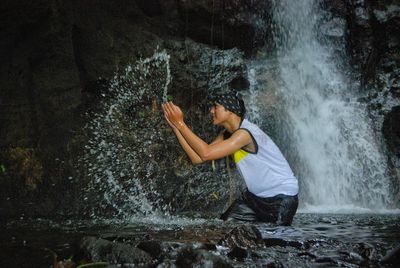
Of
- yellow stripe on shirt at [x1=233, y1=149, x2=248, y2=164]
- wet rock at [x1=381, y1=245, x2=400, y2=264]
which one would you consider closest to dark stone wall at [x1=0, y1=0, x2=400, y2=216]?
yellow stripe on shirt at [x1=233, y1=149, x2=248, y2=164]

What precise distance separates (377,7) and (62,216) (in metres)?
8.78

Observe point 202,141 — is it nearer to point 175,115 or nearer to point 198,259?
point 175,115

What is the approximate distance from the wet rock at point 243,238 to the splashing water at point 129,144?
184 inches

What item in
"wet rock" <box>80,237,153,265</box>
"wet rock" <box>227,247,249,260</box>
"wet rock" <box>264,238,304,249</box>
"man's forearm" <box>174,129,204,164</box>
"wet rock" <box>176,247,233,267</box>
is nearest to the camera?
"wet rock" <box>176,247,233,267</box>

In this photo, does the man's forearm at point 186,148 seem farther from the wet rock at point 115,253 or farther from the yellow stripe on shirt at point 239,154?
the wet rock at point 115,253

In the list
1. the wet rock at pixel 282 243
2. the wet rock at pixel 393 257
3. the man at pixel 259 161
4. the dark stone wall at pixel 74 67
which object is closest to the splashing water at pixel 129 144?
the dark stone wall at pixel 74 67

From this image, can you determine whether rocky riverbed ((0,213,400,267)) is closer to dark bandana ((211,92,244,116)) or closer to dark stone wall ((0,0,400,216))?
dark bandana ((211,92,244,116))

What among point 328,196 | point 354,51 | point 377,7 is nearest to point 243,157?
point 328,196

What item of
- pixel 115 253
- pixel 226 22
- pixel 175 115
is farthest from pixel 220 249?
pixel 226 22

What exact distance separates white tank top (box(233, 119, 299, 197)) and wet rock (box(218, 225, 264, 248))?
92 cm

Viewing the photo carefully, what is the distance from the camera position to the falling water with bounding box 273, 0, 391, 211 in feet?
29.5

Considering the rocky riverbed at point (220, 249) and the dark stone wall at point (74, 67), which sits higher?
the dark stone wall at point (74, 67)

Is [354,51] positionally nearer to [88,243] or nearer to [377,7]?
[377,7]

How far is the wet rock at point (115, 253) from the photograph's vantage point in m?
3.32
